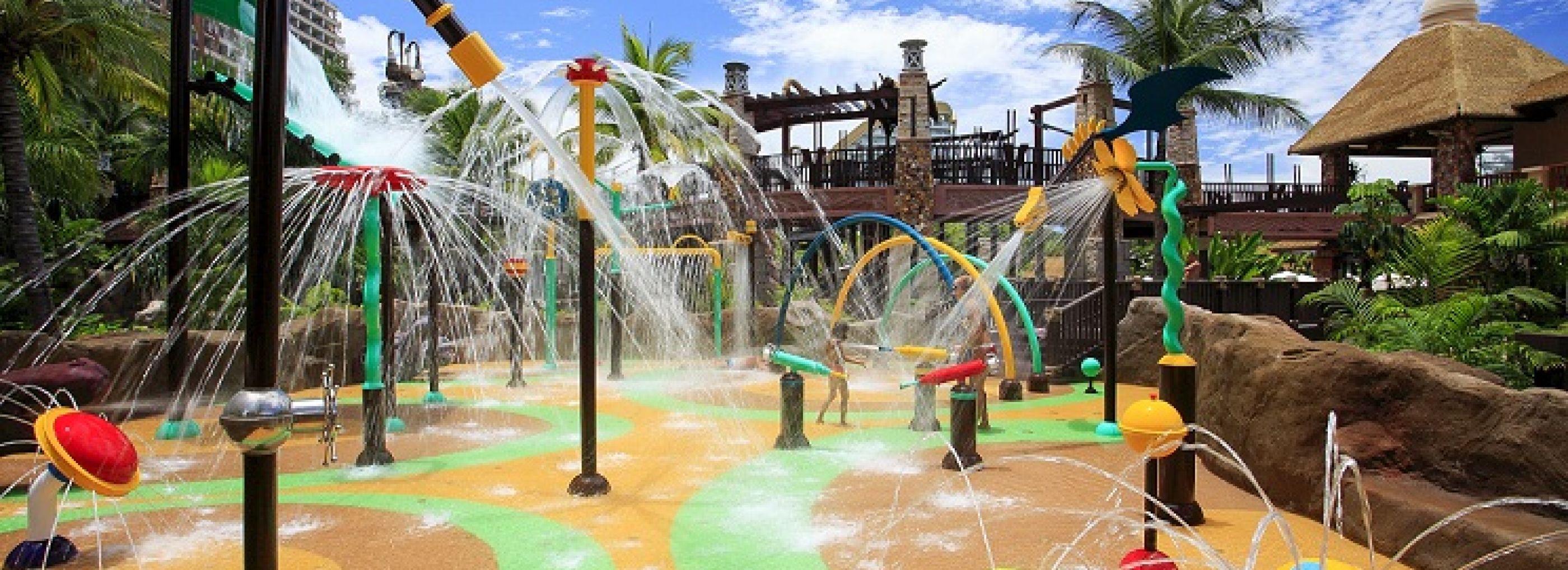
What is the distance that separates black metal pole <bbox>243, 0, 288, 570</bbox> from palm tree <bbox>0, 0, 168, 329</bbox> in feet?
49.8

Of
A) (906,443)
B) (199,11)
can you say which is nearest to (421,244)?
(199,11)

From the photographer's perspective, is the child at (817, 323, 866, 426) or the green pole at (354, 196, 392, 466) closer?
the green pole at (354, 196, 392, 466)

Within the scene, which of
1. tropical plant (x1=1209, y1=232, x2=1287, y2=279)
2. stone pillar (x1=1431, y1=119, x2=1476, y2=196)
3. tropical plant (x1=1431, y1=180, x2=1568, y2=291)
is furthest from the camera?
stone pillar (x1=1431, y1=119, x2=1476, y2=196)

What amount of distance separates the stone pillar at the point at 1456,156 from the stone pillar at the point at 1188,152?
18.6 feet

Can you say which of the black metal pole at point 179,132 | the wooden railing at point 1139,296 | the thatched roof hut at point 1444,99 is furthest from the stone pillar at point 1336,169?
the black metal pole at point 179,132

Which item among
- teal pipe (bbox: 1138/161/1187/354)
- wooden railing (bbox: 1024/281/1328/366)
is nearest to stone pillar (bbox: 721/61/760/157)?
wooden railing (bbox: 1024/281/1328/366)

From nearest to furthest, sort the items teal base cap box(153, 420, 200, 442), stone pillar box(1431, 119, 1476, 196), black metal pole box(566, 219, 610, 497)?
black metal pole box(566, 219, 610, 497) → teal base cap box(153, 420, 200, 442) → stone pillar box(1431, 119, 1476, 196)

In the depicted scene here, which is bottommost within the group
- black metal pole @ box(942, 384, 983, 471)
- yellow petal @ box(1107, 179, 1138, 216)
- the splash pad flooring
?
the splash pad flooring

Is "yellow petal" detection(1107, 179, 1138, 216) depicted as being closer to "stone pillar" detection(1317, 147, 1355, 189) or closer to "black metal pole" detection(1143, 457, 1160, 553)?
"black metal pole" detection(1143, 457, 1160, 553)

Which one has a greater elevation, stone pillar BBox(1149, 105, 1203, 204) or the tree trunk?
stone pillar BBox(1149, 105, 1203, 204)

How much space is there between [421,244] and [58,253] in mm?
11321

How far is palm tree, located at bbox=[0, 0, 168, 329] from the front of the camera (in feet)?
45.8

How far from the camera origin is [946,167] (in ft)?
80.9

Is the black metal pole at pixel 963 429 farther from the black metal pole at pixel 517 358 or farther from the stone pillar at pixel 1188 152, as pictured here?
the stone pillar at pixel 1188 152
